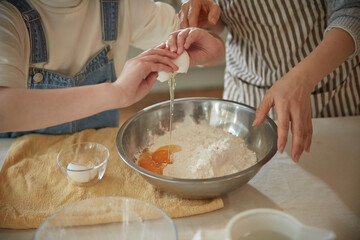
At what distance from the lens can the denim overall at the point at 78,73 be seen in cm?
102

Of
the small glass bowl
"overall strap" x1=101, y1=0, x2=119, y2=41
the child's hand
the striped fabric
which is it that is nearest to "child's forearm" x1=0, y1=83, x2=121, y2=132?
the child's hand

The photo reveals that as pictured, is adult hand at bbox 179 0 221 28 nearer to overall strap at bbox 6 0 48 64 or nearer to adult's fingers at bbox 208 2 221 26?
adult's fingers at bbox 208 2 221 26

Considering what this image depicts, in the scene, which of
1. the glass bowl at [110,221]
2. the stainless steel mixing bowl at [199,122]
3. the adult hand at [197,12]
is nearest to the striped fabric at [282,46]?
the adult hand at [197,12]

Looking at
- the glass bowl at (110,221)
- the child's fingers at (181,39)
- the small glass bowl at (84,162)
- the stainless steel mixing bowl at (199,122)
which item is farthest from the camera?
the child's fingers at (181,39)

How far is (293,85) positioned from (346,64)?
0.54m

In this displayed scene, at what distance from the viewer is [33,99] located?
854 millimetres

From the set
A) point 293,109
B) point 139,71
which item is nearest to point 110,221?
point 139,71

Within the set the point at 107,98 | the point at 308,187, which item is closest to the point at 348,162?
the point at 308,187

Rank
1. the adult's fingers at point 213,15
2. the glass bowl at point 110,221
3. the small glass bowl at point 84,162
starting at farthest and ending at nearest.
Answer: the adult's fingers at point 213,15 < the small glass bowl at point 84,162 < the glass bowl at point 110,221

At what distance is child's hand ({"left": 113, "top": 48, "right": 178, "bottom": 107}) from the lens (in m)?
0.94

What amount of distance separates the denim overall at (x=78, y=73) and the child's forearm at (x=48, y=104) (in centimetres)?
26

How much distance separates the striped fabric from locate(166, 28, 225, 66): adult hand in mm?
177

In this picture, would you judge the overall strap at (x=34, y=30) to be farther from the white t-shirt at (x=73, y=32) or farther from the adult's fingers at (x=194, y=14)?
the adult's fingers at (x=194, y=14)

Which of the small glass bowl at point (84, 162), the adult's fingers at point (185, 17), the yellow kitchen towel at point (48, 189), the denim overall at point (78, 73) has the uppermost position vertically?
the adult's fingers at point (185, 17)
